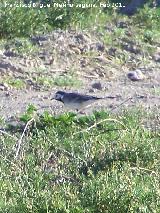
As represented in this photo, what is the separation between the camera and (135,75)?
8.96 m

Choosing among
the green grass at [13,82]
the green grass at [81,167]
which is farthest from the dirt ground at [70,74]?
the green grass at [81,167]

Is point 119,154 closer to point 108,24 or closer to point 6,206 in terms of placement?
point 6,206

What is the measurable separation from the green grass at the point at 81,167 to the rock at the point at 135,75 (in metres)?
2.16

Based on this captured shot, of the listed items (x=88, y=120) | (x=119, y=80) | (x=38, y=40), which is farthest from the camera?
(x=38, y=40)

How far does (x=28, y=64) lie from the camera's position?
885 cm

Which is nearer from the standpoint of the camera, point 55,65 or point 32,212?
point 32,212

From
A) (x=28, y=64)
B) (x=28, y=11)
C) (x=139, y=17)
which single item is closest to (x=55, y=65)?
(x=28, y=64)

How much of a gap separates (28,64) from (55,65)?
0.34 meters

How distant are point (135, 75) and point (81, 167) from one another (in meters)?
4.10

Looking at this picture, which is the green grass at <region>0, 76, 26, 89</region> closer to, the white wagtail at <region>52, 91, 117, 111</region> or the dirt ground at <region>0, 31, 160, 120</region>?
the dirt ground at <region>0, 31, 160, 120</region>

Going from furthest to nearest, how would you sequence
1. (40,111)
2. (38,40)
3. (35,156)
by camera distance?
(38,40), (40,111), (35,156)

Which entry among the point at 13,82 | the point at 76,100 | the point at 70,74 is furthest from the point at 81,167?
the point at 70,74

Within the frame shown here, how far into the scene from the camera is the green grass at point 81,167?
3.98 metres

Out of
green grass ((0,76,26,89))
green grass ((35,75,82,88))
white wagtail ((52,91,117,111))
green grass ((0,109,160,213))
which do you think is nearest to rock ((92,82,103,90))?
green grass ((35,75,82,88))
